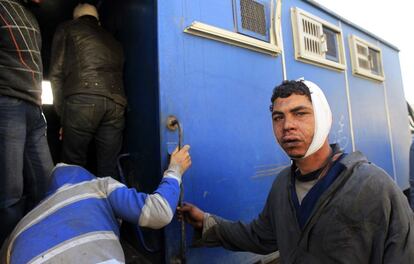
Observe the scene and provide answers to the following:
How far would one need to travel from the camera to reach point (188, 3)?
1917mm

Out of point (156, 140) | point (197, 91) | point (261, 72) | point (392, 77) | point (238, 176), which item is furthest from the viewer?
point (392, 77)

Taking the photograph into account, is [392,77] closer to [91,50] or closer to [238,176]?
[238,176]

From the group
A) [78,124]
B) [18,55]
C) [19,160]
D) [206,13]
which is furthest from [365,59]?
Result: [19,160]

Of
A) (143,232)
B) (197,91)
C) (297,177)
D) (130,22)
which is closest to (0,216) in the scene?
(143,232)

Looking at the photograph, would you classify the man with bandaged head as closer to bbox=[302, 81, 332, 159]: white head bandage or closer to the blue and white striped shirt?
bbox=[302, 81, 332, 159]: white head bandage

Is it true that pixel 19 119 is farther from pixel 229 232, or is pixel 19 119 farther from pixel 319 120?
pixel 319 120

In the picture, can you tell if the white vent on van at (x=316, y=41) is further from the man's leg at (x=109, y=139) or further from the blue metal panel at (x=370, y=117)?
the man's leg at (x=109, y=139)

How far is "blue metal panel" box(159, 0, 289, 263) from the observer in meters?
1.79

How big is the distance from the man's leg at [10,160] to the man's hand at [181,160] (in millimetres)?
773

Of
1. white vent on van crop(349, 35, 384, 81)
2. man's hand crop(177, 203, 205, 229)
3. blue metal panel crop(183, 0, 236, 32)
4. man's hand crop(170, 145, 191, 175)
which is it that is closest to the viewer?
man's hand crop(170, 145, 191, 175)

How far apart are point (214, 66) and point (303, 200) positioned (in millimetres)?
970

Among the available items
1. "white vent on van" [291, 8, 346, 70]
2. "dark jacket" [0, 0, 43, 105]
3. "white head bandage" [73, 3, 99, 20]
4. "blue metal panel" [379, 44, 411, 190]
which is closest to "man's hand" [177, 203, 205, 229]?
"dark jacket" [0, 0, 43, 105]

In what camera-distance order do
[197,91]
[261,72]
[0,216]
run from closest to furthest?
[0,216] → [197,91] → [261,72]

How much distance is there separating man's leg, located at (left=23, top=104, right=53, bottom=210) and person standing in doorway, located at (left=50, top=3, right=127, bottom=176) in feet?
→ 0.80
